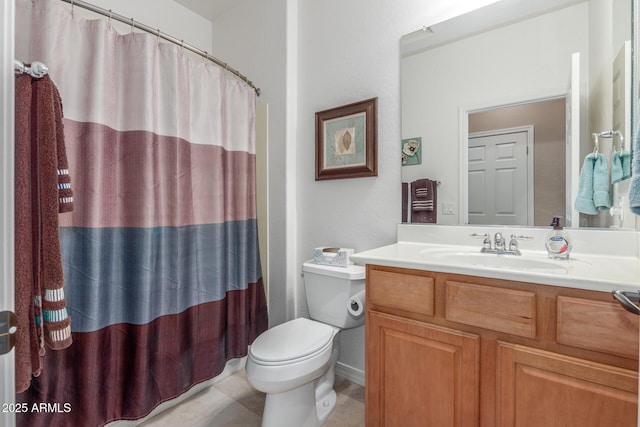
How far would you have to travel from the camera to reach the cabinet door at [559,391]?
2.68ft

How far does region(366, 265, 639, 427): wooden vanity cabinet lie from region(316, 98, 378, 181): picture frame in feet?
2.51

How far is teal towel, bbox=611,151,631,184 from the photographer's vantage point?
3.70 feet

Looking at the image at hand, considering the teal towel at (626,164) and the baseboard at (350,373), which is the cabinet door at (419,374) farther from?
the teal towel at (626,164)

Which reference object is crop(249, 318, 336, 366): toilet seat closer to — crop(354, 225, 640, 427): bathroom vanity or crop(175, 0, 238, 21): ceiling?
crop(354, 225, 640, 427): bathroom vanity

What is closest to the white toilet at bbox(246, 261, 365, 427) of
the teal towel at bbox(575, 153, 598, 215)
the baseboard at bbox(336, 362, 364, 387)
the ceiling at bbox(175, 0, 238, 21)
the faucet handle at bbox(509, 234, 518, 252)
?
the baseboard at bbox(336, 362, 364, 387)

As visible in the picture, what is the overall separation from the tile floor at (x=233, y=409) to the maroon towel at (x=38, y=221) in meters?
0.89

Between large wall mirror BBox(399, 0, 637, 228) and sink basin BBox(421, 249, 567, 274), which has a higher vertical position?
large wall mirror BBox(399, 0, 637, 228)

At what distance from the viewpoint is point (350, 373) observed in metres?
1.91

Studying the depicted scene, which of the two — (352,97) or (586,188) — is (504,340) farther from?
(352,97)

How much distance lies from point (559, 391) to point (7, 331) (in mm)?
1346

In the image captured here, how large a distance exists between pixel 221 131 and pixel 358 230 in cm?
100

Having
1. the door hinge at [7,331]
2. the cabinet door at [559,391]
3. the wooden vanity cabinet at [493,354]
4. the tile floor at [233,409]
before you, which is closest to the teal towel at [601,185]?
the wooden vanity cabinet at [493,354]

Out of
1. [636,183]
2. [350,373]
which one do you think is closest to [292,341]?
[350,373]

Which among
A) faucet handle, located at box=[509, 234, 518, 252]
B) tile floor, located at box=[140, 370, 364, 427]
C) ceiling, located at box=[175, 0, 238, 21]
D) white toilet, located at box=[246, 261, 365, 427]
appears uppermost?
ceiling, located at box=[175, 0, 238, 21]
